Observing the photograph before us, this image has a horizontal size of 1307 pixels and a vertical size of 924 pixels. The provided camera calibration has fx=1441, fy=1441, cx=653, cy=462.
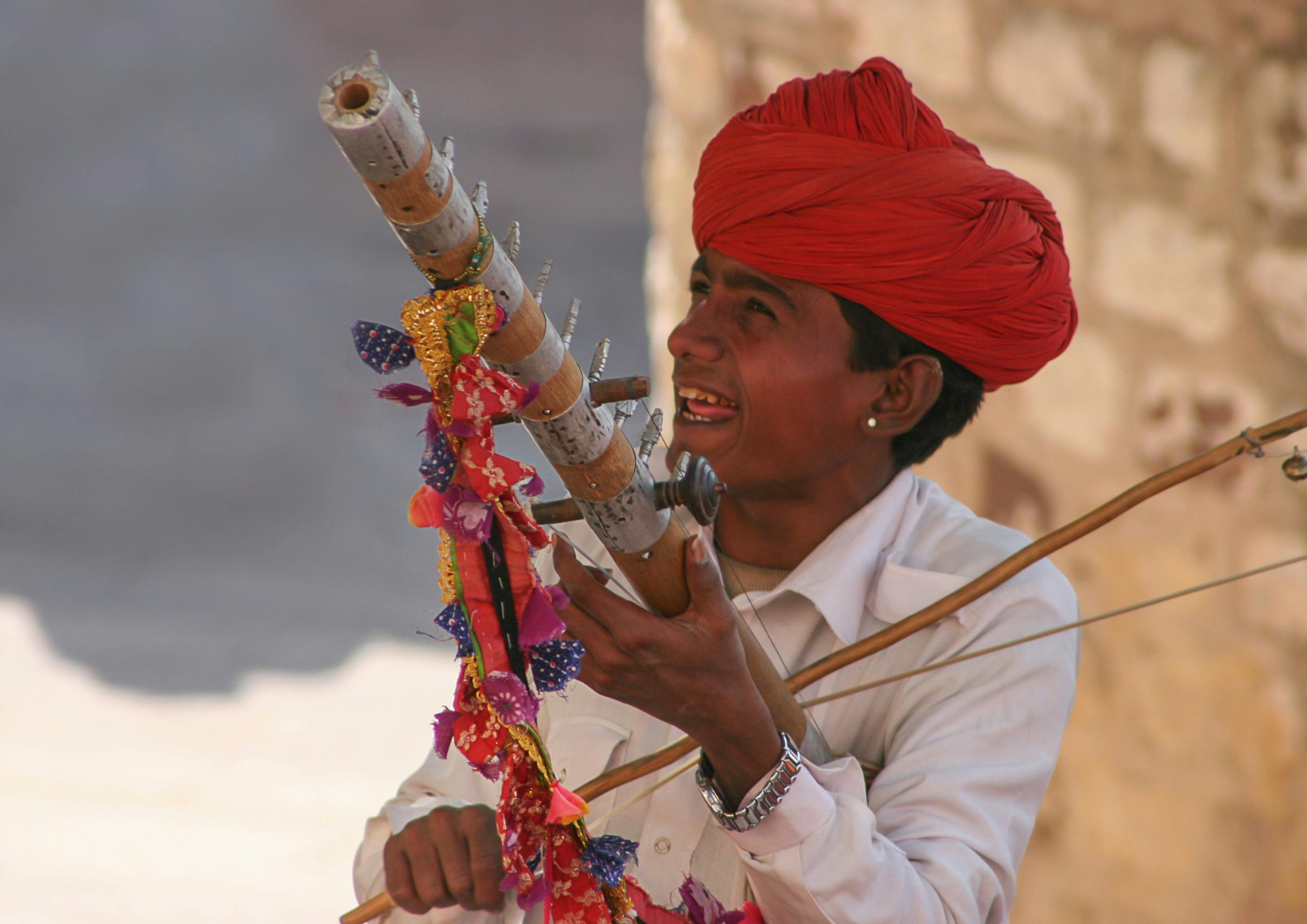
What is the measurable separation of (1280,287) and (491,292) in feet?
5.51

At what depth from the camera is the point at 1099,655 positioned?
Answer: 2.31 meters

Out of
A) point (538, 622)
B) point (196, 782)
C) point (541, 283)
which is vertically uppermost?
point (196, 782)

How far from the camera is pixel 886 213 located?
4.53ft

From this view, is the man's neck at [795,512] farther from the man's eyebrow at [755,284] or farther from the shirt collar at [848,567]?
the man's eyebrow at [755,284]

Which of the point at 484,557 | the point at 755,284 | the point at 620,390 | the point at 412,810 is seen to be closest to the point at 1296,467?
the point at 755,284

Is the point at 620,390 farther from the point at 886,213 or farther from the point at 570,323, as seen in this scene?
the point at 886,213

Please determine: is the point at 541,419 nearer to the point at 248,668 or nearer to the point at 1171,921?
the point at 1171,921

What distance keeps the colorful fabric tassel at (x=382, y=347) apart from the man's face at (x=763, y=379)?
0.49m

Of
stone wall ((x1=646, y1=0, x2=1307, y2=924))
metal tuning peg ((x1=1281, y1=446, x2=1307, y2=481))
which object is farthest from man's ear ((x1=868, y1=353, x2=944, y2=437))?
stone wall ((x1=646, y1=0, x2=1307, y2=924))

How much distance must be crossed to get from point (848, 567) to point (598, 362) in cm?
51

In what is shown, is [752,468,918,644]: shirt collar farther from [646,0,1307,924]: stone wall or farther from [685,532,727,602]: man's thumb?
[646,0,1307,924]: stone wall

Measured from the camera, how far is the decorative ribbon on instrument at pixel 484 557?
2.99ft

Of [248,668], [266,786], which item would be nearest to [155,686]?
[248,668]

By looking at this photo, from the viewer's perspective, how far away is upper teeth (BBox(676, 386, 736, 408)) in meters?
1.40
